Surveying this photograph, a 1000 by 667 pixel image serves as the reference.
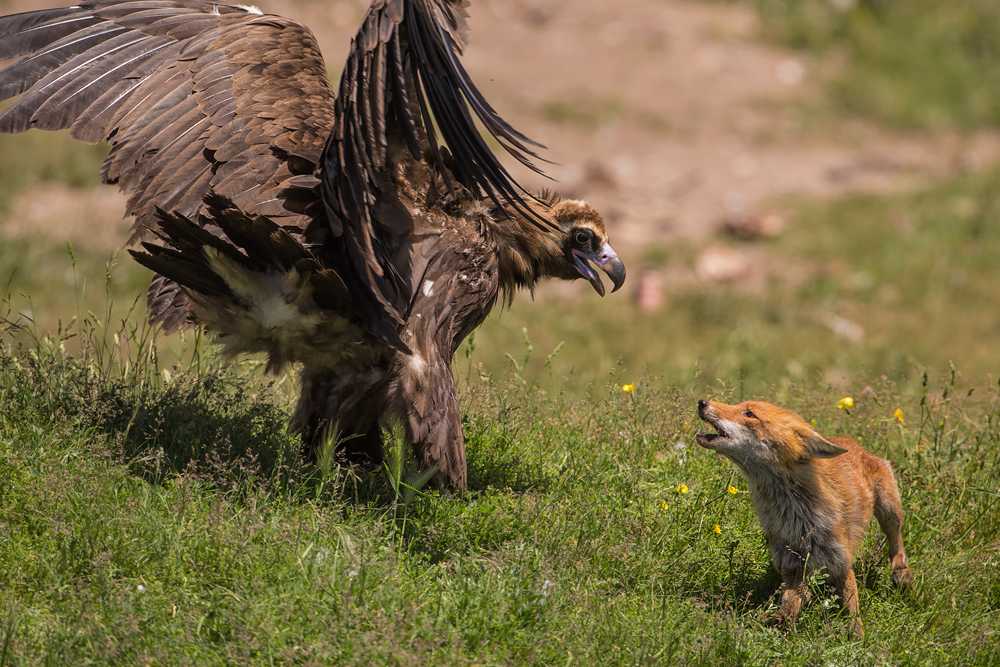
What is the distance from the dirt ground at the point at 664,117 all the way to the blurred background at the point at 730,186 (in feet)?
0.12

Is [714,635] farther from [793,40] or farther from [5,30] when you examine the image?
[793,40]

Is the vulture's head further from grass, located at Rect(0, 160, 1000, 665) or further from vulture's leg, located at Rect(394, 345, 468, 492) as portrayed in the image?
vulture's leg, located at Rect(394, 345, 468, 492)

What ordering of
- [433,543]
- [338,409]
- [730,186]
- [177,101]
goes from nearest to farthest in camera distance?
1. [433,543]
2. [338,409]
3. [177,101]
4. [730,186]

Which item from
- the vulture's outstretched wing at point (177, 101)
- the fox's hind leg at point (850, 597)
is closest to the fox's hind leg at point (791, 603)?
the fox's hind leg at point (850, 597)

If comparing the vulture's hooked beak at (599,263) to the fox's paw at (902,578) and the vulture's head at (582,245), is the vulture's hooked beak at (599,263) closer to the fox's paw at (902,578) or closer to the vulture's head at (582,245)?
the vulture's head at (582,245)

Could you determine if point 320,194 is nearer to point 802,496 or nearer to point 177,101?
point 177,101

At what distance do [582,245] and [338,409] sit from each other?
4.82 ft

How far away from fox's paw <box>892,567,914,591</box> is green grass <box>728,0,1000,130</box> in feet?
36.9

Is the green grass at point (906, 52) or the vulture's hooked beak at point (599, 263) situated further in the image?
the green grass at point (906, 52)

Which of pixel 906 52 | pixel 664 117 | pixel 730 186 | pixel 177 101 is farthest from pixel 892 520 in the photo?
pixel 906 52

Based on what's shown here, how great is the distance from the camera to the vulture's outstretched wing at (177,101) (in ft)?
13.3

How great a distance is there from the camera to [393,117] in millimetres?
3896

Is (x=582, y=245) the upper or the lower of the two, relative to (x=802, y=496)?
upper

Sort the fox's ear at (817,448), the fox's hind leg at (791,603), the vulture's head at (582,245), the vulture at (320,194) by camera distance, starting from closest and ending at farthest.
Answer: the fox's hind leg at (791,603), the fox's ear at (817,448), the vulture at (320,194), the vulture's head at (582,245)
